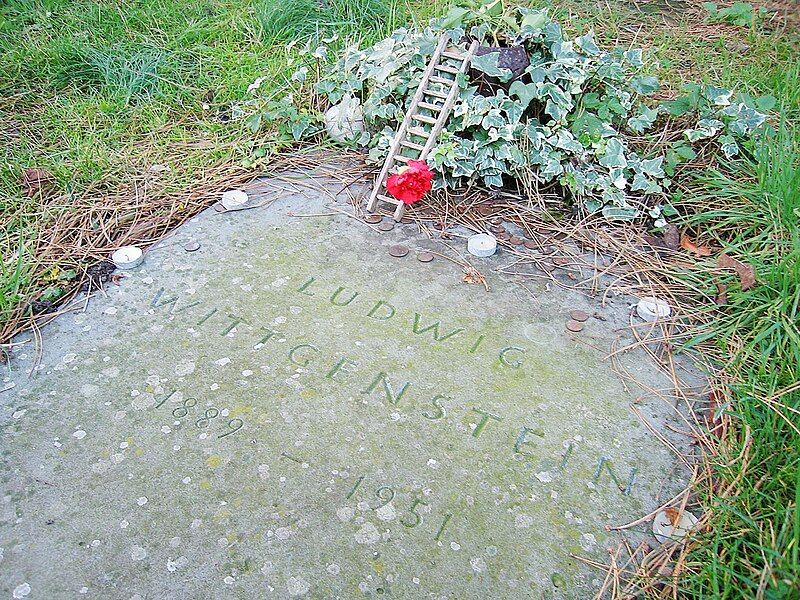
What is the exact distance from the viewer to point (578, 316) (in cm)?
200

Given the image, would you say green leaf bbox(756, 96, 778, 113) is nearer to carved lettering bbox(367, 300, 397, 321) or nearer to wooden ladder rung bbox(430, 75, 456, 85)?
wooden ladder rung bbox(430, 75, 456, 85)

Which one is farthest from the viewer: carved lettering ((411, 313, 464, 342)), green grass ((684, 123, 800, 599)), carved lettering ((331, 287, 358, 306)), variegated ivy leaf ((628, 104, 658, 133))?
variegated ivy leaf ((628, 104, 658, 133))

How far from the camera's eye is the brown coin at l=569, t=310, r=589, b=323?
2.00 meters

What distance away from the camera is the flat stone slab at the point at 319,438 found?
4.53 ft

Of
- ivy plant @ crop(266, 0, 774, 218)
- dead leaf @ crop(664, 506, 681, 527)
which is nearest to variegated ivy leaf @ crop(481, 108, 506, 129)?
ivy plant @ crop(266, 0, 774, 218)

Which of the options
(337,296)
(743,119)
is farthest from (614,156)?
(337,296)

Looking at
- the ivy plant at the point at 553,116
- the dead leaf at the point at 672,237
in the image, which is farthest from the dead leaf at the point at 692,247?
the ivy plant at the point at 553,116

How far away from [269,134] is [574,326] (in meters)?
1.57

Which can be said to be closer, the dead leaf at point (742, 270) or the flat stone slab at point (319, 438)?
the flat stone slab at point (319, 438)

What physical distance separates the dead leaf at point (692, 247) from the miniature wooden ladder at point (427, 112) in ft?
3.04

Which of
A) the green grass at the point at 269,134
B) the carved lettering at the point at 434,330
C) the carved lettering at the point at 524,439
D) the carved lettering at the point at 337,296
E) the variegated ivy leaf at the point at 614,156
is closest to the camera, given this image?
the green grass at the point at 269,134

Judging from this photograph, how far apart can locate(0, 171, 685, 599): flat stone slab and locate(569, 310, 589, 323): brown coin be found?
4cm

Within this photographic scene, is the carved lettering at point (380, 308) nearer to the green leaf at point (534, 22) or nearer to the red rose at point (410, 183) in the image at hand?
the red rose at point (410, 183)

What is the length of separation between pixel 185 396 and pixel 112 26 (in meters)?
2.51
